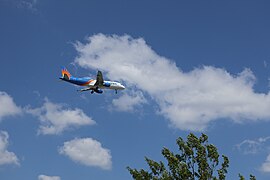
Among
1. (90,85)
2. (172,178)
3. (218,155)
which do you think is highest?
(90,85)

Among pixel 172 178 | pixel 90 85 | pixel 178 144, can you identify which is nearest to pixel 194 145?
pixel 178 144

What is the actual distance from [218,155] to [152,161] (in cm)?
817

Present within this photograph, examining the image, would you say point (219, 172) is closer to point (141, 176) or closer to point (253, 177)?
point (253, 177)

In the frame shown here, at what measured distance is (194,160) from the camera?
167 ft

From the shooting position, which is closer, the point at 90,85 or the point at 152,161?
the point at 152,161

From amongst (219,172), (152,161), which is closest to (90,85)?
(152,161)

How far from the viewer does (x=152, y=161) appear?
173ft

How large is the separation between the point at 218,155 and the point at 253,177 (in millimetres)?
4976

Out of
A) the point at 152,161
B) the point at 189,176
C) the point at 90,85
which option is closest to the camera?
the point at 189,176

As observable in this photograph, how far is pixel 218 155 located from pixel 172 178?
21.1 ft

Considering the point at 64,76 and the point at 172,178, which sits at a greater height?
the point at 64,76

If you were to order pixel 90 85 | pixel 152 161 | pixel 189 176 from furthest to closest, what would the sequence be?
pixel 90 85 → pixel 152 161 → pixel 189 176

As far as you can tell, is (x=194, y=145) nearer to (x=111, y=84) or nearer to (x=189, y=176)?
(x=189, y=176)

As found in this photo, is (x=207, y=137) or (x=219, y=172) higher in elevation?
(x=207, y=137)
